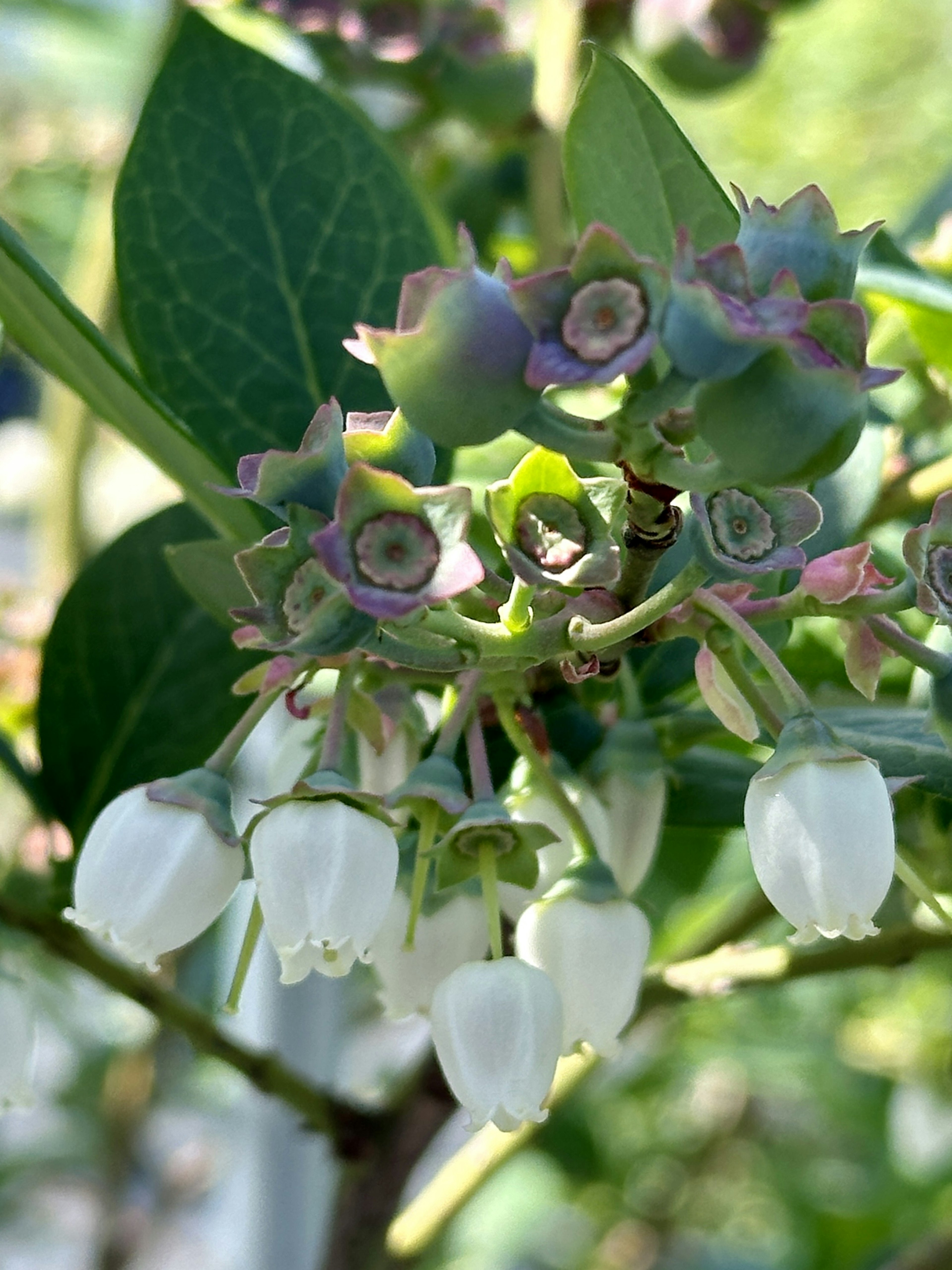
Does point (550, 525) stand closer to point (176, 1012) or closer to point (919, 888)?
point (919, 888)

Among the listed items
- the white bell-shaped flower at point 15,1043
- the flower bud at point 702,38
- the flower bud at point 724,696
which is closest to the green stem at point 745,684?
the flower bud at point 724,696

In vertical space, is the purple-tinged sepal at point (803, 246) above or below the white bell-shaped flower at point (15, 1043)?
above

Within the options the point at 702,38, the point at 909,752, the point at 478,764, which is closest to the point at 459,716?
the point at 478,764

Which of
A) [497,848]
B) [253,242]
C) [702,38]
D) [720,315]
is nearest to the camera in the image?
[720,315]

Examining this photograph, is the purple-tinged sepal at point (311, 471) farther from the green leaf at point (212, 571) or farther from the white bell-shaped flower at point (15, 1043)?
the white bell-shaped flower at point (15, 1043)

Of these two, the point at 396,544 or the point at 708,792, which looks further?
the point at 708,792

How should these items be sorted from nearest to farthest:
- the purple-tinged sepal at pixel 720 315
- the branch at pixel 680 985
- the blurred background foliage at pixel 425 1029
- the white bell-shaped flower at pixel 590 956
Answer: the purple-tinged sepal at pixel 720 315 < the white bell-shaped flower at pixel 590 956 < the branch at pixel 680 985 < the blurred background foliage at pixel 425 1029

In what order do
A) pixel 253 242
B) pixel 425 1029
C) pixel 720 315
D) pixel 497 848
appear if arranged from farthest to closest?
pixel 425 1029
pixel 253 242
pixel 497 848
pixel 720 315
